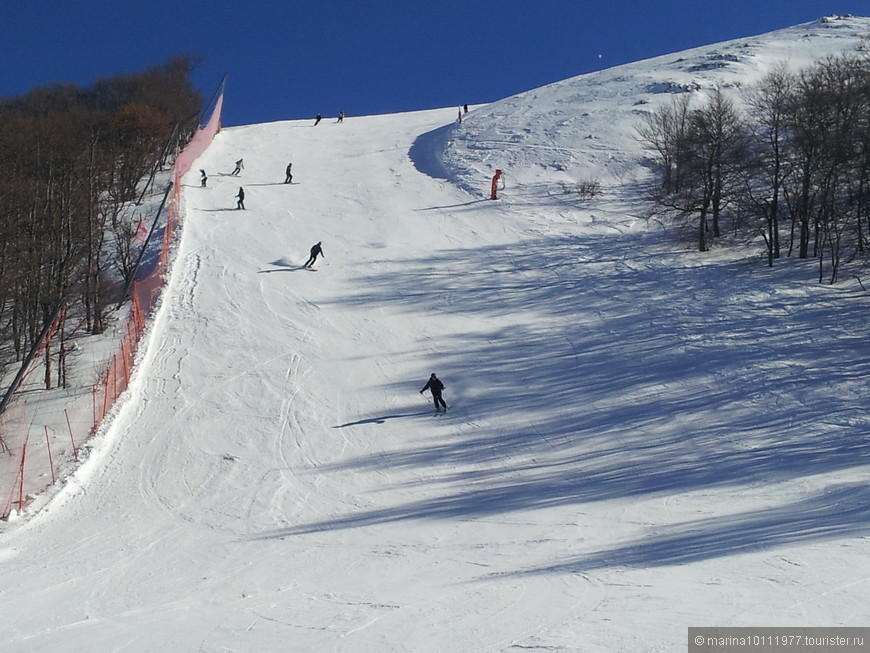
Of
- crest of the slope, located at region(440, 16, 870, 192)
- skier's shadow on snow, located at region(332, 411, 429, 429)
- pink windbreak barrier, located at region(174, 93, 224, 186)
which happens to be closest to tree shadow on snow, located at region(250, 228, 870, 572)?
skier's shadow on snow, located at region(332, 411, 429, 429)

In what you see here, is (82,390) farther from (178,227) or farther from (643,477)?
(643,477)

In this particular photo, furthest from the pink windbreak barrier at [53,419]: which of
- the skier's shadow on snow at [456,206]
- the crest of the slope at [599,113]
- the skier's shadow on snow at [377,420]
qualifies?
the crest of the slope at [599,113]

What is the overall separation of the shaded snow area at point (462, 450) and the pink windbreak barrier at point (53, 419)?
0.57m

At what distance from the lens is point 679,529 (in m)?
12.0

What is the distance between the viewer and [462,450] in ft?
Result: 53.4

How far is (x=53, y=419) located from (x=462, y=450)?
9826 millimetres

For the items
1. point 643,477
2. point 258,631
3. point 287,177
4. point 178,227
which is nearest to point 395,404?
point 643,477

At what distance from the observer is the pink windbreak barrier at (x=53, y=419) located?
51.9 ft

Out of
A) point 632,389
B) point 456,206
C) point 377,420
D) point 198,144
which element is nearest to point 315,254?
point 456,206

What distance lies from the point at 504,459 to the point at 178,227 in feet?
59.6

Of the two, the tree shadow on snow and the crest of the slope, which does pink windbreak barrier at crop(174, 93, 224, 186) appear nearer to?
the crest of the slope

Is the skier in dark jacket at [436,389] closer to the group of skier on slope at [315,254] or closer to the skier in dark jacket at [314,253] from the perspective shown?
the group of skier on slope at [315,254]

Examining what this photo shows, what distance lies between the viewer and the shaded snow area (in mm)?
9539

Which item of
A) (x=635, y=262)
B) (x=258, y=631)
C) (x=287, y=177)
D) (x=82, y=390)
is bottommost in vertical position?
(x=258, y=631)
